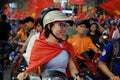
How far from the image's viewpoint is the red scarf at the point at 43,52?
418cm

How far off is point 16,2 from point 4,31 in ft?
133

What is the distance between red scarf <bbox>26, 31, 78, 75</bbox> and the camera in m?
4.18

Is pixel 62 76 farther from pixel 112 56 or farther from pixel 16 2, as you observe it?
pixel 16 2

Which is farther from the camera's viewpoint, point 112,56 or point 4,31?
point 4,31

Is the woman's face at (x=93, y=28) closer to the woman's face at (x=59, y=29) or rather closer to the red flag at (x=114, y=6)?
the red flag at (x=114, y=6)

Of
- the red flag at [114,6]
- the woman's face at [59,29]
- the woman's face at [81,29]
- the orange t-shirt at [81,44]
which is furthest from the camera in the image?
the woman's face at [81,29]

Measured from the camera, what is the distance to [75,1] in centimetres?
1972

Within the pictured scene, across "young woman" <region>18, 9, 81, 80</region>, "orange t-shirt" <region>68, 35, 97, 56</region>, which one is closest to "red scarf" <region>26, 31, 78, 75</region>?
"young woman" <region>18, 9, 81, 80</region>

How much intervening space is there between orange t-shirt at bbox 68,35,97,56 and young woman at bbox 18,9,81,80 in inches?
100

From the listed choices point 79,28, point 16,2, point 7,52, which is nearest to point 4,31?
point 7,52

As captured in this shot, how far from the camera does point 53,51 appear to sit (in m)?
4.24

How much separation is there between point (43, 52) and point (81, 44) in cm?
290

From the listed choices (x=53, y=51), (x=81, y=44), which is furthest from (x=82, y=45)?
(x=53, y=51)

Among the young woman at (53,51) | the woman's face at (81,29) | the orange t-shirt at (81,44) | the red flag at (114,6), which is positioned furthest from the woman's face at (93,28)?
the young woman at (53,51)
